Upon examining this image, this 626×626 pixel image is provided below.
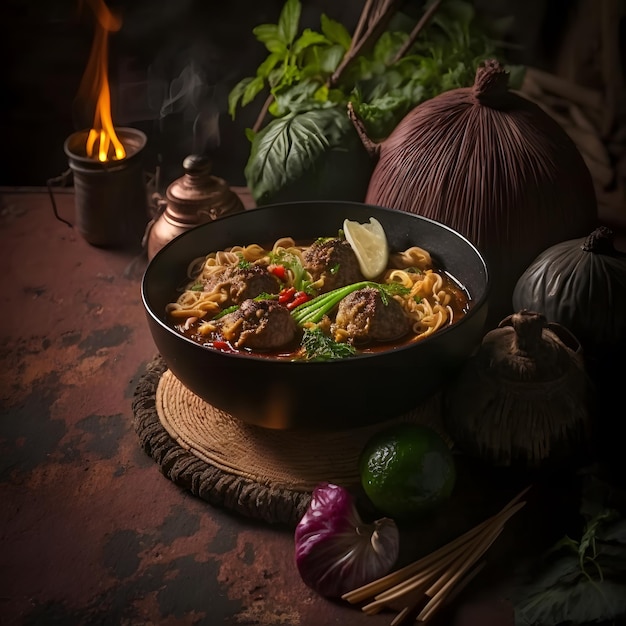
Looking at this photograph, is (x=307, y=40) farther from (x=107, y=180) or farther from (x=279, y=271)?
(x=279, y=271)

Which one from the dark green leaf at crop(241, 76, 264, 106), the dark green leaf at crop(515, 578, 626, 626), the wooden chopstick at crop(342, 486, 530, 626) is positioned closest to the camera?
the dark green leaf at crop(515, 578, 626, 626)

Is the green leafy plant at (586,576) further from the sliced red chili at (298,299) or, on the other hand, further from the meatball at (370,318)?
the sliced red chili at (298,299)

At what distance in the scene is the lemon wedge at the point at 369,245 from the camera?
380cm

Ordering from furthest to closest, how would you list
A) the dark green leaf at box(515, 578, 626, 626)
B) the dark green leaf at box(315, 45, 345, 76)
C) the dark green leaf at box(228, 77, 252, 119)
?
the dark green leaf at box(228, 77, 252, 119) < the dark green leaf at box(315, 45, 345, 76) < the dark green leaf at box(515, 578, 626, 626)

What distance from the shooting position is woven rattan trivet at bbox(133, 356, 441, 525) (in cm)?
306

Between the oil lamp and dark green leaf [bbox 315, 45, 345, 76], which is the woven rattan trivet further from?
dark green leaf [bbox 315, 45, 345, 76]

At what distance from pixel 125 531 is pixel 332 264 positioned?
1.49 meters

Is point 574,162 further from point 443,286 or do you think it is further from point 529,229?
point 443,286

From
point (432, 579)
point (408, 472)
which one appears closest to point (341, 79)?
point (408, 472)

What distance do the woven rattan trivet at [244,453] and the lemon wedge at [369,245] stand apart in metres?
0.69

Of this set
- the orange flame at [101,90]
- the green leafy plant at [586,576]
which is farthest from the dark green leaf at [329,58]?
the green leafy plant at [586,576]

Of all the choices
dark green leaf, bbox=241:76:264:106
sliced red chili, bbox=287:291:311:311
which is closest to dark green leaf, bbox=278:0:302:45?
dark green leaf, bbox=241:76:264:106

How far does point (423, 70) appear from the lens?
5066mm

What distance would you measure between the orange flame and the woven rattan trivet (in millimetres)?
2220
